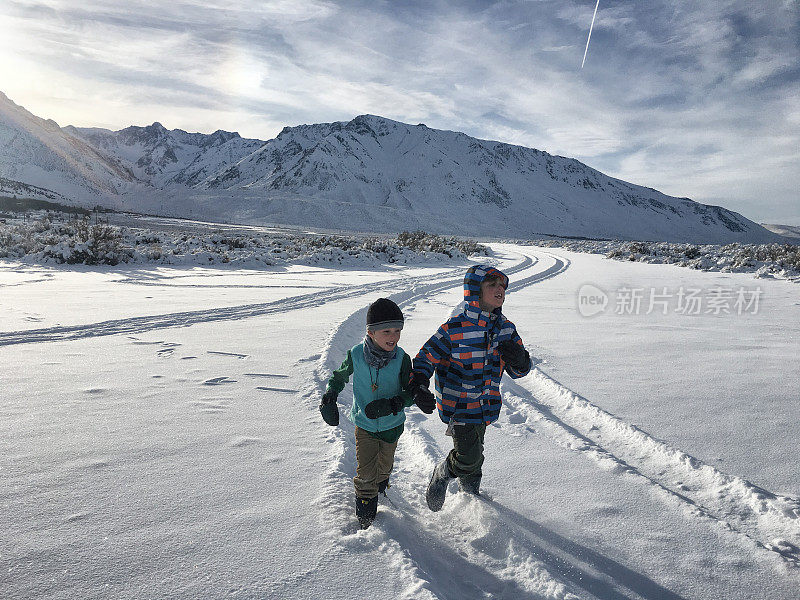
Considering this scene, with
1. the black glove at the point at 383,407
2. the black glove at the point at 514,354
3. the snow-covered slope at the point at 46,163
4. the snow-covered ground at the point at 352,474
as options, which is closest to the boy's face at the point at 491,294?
the black glove at the point at 514,354

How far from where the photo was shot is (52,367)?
410 cm

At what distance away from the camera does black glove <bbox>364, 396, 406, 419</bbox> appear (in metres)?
2.10

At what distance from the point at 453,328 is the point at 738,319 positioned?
23.3ft

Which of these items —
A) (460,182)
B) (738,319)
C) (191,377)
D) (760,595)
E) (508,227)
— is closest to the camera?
(760,595)

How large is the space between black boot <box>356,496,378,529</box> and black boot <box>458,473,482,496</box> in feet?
1.71

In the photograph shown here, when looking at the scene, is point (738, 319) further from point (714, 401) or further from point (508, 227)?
point (508, 227)

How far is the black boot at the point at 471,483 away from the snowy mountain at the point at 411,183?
78.2m

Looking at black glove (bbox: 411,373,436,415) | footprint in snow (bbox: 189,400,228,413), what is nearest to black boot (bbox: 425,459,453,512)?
black glove (bbox: 411,373,436,415)

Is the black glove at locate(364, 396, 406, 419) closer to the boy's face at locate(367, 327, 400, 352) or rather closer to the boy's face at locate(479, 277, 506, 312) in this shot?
the boy's face at locate(367, 327, 400, 352)

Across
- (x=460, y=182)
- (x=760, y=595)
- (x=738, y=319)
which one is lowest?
(x=760, y=595)

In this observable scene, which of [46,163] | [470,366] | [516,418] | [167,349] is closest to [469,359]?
[470,366]

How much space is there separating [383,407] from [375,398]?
0.10 meters

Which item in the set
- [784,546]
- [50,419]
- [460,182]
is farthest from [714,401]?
[460,182]

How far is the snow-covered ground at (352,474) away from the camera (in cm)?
179
